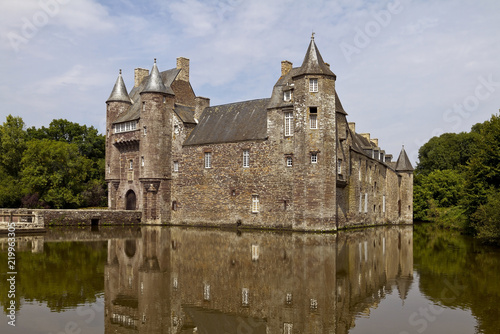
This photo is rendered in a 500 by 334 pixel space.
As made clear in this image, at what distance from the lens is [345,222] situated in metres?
32.9

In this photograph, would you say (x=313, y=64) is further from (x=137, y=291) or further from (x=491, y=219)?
(x=137, y=291)

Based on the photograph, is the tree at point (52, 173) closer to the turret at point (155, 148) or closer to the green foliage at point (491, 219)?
the turret at point (155, 148)

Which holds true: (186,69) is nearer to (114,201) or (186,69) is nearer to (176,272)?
(114,201)

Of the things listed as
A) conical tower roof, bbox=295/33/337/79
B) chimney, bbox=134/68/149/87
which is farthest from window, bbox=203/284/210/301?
chimney, bbox=134/68/149/87

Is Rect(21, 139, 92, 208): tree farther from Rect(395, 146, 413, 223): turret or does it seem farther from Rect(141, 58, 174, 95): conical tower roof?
Rect(395, 146, 413, 223): turret

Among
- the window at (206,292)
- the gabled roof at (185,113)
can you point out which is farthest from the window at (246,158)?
the window at (206,292)

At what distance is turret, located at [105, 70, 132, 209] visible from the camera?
1606 inches

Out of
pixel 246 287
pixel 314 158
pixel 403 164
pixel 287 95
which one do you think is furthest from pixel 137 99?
pixel 246 287

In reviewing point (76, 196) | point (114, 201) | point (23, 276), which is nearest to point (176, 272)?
point (23, 276)

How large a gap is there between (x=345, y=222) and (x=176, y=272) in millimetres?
20890

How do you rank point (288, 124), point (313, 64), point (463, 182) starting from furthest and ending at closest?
point (288, 124)
point (463, 182)
point (313, 64)

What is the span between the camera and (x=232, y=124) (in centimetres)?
3606

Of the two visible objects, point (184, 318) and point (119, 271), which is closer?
point (184, 318)

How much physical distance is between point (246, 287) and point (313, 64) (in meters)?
21.0
